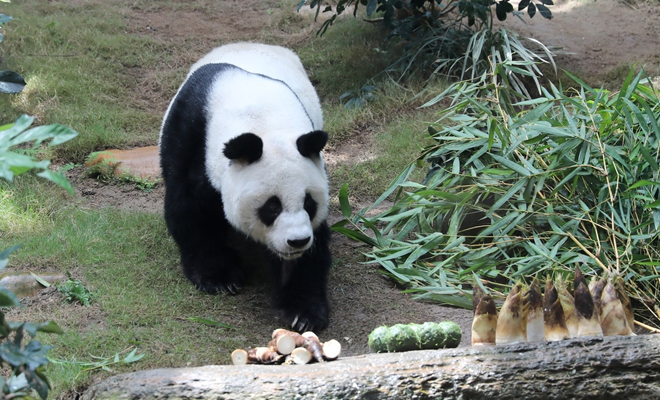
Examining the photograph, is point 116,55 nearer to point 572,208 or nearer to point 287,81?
point 287,81

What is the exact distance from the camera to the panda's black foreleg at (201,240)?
4102 millimetres

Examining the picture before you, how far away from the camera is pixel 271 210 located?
11.8 ft

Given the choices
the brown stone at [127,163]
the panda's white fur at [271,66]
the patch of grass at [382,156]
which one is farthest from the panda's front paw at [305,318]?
the brown stone at [127,163]

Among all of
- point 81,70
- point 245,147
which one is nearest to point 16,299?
point 245,147

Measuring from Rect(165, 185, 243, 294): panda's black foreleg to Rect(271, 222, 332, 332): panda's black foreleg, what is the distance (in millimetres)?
372

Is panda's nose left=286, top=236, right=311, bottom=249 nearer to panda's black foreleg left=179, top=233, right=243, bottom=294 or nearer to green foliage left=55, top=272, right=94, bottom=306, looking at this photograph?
panda's black foreleg left=179, top=233, right=243, bottom=294

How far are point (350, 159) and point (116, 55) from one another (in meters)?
3.33

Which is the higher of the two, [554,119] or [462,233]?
[554,119]

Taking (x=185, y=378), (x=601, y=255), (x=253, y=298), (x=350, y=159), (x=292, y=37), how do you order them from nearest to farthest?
(x=185, y=378) → (x=601, y=255) → (x=253, y=298) → (x=350, y=159) → (x=292, y=37)

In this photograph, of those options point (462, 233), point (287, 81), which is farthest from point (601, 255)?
point (287, 81)

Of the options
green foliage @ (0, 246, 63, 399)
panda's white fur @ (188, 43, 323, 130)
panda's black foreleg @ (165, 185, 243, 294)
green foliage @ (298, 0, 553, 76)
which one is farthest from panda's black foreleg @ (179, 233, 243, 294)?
green foliage @ (298, 0, 553, 76)

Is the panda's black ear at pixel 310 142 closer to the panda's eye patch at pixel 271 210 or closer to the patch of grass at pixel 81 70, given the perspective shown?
the panda's eye patch at pixel 271 210

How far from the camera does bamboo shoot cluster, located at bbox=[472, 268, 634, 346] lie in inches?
115

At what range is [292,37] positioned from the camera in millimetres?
8500
